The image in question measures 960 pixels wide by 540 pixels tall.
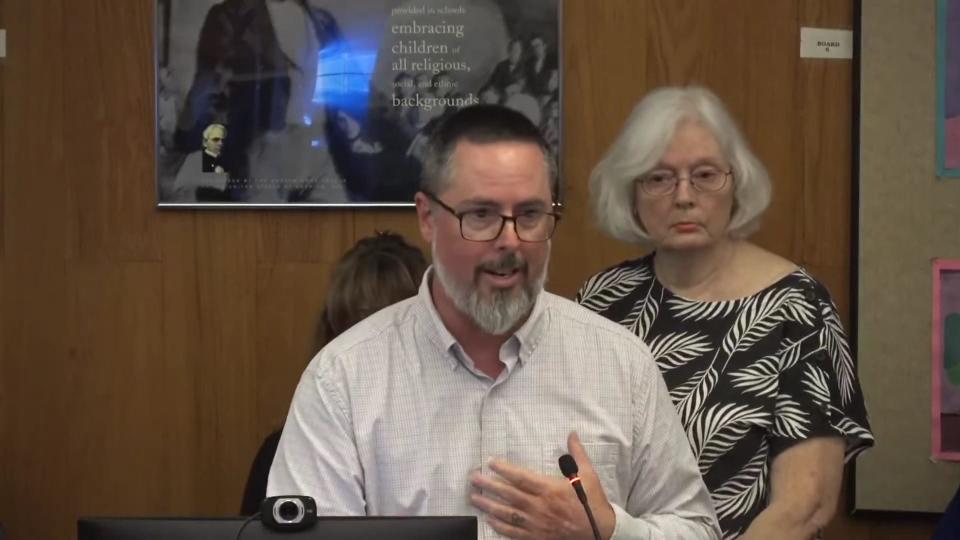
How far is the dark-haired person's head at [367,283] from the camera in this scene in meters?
2.46

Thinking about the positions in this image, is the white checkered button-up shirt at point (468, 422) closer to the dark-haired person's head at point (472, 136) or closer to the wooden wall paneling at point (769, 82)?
the dark-haired person's head at point (472, 136)

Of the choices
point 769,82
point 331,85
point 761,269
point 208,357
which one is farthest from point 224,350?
point 769,82

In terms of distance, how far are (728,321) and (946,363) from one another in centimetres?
99

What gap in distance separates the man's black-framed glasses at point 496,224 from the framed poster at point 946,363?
1.64m

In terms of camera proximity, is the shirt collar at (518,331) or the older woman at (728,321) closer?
the shirt collar at (518,331)

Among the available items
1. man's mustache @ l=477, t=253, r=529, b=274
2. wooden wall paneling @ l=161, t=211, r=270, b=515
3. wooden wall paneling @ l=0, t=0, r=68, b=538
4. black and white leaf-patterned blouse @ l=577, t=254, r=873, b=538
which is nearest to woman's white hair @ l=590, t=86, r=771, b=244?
black and white leaf-patterned blouse @ l=577, t=254, r=873, b=538

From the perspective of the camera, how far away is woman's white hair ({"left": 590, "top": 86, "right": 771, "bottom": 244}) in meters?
2.23

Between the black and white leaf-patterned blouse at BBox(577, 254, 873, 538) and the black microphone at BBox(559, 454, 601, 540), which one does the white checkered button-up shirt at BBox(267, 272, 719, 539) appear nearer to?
the black microphone at BBox(559, 454, 601, 540)

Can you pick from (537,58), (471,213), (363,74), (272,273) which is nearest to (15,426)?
(272,273)

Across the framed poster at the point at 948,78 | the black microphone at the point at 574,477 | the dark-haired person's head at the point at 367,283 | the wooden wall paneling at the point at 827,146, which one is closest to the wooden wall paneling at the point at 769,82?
the wooden wall paneling at the point at 827,146

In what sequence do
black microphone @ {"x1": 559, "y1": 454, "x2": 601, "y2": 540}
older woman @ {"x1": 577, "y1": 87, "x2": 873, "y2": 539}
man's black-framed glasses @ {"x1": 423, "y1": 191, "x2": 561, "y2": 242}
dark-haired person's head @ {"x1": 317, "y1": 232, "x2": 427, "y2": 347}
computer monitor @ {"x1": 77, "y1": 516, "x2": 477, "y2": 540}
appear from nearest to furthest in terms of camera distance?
computer monitor @ {"x1": 77, "y1": 516, "x2": 477, "y2": 540} < black microphone @ {"x1": 559, "y1": 454, "x2": 601, "y2": 540} < man's black-framed glasses @ {"x1": 423, "y1": 191, "x2": 561, "y2": 242} < older woman @ {"x1": 577, "y1": 87, "x2": 873, "y2": 539} < dark-haired person's head @ {"x1": 317, "y1": 232, "x2": 427, "y2": 347}

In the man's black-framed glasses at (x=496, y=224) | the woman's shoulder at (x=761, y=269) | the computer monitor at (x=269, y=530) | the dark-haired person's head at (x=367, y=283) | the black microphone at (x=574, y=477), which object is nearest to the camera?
the computer monitor at (x=269, y=530)

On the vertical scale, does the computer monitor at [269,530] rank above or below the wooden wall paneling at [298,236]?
below

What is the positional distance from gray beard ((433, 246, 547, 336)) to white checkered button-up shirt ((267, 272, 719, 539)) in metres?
0.06
